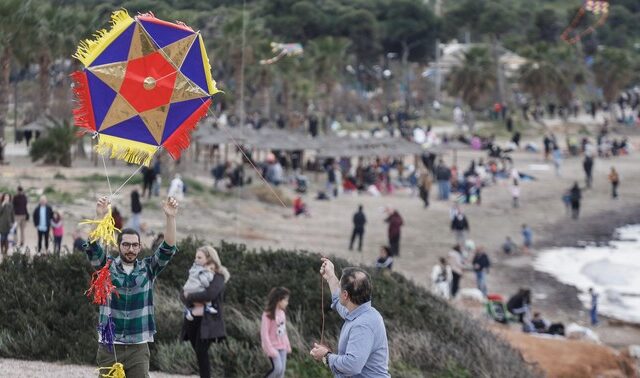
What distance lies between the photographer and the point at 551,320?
23594mm

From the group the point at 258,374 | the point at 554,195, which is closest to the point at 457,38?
the point at 554,195

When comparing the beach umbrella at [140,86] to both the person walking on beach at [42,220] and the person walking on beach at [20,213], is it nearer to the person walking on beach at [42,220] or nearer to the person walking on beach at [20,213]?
the person walking on beach at [42,220]

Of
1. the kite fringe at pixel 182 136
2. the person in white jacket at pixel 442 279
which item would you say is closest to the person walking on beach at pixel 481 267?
the person in white jacket at pixel 442 279

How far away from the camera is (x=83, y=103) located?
8812 millimetres

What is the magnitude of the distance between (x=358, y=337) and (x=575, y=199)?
105 ft

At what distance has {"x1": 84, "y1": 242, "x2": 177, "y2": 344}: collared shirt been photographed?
7773 mm

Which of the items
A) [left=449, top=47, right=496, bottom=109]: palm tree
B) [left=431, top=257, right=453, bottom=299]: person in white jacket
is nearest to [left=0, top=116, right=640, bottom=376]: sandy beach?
[left=431, top=257, right=453, bottom=299]: person in white jacket

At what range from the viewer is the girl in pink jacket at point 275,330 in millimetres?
10250

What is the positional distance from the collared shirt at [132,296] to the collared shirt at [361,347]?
1.51 meters

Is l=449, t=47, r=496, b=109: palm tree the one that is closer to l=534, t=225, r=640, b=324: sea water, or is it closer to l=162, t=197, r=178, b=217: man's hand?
l=534, t=225, r=640, b=324: sea water

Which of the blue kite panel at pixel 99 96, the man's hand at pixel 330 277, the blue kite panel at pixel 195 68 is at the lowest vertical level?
the man's hand at pixel 330 277

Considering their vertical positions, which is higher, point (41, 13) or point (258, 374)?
point (41, 13)

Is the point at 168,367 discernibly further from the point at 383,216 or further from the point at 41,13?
the point at 383,216

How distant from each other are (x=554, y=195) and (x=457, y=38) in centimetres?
4816
